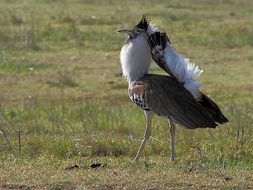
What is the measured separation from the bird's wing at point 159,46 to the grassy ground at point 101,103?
936mm

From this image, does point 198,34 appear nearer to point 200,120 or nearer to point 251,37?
point 251,37

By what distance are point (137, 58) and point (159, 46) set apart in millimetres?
285

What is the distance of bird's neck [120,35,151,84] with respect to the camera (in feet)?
25.9

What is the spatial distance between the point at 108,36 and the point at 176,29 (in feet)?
8.58

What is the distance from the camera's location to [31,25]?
23438mm

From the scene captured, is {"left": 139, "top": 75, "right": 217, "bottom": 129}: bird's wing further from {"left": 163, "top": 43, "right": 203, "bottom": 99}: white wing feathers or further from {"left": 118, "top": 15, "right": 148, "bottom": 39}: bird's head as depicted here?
{"left": 118, "top": 15, "right": 148, "bottom": 39}: bird's head

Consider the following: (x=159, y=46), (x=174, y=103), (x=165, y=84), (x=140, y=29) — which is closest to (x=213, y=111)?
(x=174, y=103)

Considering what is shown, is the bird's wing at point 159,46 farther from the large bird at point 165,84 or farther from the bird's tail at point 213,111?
the bird's tail at point 213,111

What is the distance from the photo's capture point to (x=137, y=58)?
789 centimetres

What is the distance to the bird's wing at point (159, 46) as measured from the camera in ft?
25.3

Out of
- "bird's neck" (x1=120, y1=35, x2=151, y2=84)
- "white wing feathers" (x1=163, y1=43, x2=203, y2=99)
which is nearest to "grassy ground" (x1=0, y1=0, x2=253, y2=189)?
Result: "white wing feathers" (x1=163, y1=43, x2=203, y2=99)

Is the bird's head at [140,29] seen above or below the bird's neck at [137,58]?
above

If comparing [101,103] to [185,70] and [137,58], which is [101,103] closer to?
[137,58]

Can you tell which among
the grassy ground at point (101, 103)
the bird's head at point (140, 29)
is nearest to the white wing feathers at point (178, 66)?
the bird's head at point (140, 29)
